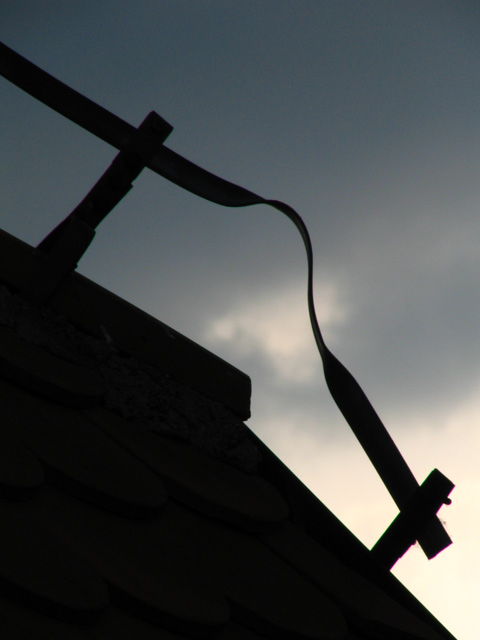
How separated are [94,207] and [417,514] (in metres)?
0.83

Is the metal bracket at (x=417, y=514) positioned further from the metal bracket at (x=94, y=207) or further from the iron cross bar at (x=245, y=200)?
the metal bracket at (x=94, y=207)

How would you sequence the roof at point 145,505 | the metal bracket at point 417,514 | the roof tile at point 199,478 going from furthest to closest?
the metal bracket at point 417,514
the roof tile at point 199,478
the roof at point 145,505

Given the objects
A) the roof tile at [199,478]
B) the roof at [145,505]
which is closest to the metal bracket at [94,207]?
the roof at [145,505]

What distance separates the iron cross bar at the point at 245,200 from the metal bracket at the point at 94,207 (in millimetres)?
41

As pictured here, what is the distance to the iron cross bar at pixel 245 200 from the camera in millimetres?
1280

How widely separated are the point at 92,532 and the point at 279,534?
1.56 ft

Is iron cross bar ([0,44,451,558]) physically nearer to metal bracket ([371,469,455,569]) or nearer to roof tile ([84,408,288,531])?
metal bracket ([371,469,455,569])

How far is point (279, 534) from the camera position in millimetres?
1327

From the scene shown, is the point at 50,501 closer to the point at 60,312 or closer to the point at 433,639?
the point at 60,312

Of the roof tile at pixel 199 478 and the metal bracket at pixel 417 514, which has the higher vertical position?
the metal bracket at pixel 417 514

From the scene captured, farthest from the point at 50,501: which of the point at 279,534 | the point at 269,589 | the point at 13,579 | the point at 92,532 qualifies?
the point at 279,534

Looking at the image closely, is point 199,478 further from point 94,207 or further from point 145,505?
point 94,207

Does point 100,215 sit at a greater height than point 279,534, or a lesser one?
greater

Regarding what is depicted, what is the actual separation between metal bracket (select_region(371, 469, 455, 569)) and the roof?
0.05 metres
